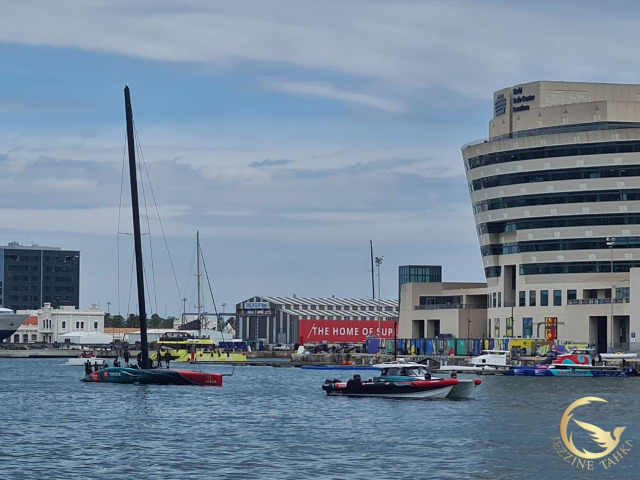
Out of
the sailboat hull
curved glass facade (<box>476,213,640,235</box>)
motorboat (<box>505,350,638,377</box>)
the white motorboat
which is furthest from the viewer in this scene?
curved glass facade (<box>476,213,640,235</box>)

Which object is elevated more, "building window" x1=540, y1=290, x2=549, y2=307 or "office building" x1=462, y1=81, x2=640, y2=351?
"office building" x1=462, y1=81, x2=640, y2=351

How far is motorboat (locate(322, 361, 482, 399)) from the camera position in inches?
3521

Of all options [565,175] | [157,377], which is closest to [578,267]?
[565,175]

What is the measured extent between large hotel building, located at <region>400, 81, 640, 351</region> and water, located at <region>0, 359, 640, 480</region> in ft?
224

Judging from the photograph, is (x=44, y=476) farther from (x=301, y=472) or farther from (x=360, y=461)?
(x=360, y=461)

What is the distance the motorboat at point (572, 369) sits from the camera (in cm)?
13475

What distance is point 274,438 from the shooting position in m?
64.6

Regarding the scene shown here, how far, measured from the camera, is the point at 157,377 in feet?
335

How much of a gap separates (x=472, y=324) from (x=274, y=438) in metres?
138

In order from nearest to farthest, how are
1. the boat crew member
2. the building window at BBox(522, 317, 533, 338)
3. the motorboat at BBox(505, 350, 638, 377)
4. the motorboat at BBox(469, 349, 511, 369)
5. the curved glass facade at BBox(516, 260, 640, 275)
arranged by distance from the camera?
the boat crew member
the motorboat at BBox(505, 350, 638, 377)
the motorboat at BBox(469, 349, 511, 369)
the curved glass facade at BBox(516, 260, 640, 275)
the building window at BBox(522, 317, 533, 338)

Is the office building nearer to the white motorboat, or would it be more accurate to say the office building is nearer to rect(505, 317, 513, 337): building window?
rect(505, 317, 513, 337): building window

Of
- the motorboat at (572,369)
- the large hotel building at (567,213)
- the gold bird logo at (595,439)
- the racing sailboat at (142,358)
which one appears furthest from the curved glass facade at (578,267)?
the gold bird logo at (595,439)

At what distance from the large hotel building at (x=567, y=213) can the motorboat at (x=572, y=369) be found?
2646cm

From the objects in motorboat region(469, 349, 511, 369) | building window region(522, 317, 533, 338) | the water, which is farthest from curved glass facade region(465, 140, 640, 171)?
the water
